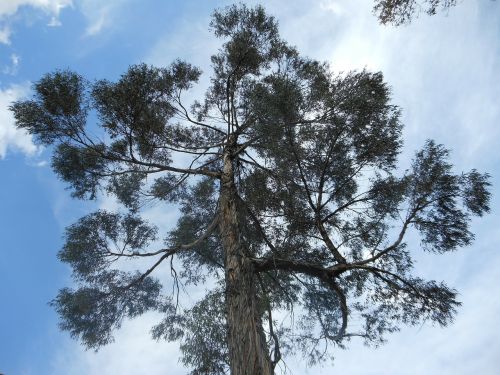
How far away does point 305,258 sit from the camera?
9.02m

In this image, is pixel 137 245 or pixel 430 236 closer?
pixel 430 236

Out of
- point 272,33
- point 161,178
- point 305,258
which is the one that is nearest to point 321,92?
point 272,33

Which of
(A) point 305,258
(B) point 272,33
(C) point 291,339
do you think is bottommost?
(C) point 291,339

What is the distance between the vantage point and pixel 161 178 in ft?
35.8

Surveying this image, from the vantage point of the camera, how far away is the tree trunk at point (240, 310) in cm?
616

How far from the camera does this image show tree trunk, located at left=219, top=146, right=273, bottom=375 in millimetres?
6164

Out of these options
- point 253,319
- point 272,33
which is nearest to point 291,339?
point 253,319

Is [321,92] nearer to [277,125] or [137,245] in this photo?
[277,125]

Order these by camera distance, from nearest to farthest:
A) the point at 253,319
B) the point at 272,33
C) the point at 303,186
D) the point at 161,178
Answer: the point at 253,319 < the point at 303,186 < the point at 161,178 < the point at 272,33

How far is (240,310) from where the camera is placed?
667 cm

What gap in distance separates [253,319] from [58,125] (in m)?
6.00

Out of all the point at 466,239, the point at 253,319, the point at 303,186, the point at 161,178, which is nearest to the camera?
the point at 253,319

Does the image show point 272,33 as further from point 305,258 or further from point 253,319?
point 253,319

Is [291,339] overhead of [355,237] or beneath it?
beneath
